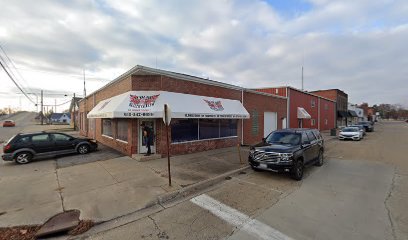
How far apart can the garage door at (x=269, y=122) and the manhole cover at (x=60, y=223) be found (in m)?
15.9

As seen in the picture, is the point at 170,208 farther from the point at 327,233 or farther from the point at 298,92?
the point at 298,92

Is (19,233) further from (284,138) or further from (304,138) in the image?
(304,138)

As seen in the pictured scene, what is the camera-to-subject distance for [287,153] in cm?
698

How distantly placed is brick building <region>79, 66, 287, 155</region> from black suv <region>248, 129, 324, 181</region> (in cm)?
395

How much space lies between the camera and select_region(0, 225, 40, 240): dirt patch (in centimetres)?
396

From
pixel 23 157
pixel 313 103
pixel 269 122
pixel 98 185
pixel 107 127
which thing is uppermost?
pixel 313 103

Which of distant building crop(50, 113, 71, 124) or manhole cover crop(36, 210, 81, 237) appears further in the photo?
distant building crop(50, 113, 71, 124)

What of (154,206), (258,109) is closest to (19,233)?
(154,206)

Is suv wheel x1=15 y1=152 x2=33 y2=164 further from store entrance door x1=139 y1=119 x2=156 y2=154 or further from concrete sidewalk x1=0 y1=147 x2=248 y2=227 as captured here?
store entrance door x1=139 y1=119 x2=156 y2=154

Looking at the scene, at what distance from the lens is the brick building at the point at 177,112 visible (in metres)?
10.0

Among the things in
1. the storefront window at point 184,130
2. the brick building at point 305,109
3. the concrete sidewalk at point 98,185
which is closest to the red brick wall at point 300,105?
the brick building at point 305,109

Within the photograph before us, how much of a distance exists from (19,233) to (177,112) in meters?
6.71

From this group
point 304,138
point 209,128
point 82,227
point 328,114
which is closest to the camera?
point 82,227

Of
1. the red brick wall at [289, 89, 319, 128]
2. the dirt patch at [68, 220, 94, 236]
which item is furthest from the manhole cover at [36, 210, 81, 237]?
the red brick wall at [289, 89, 319, 128]
